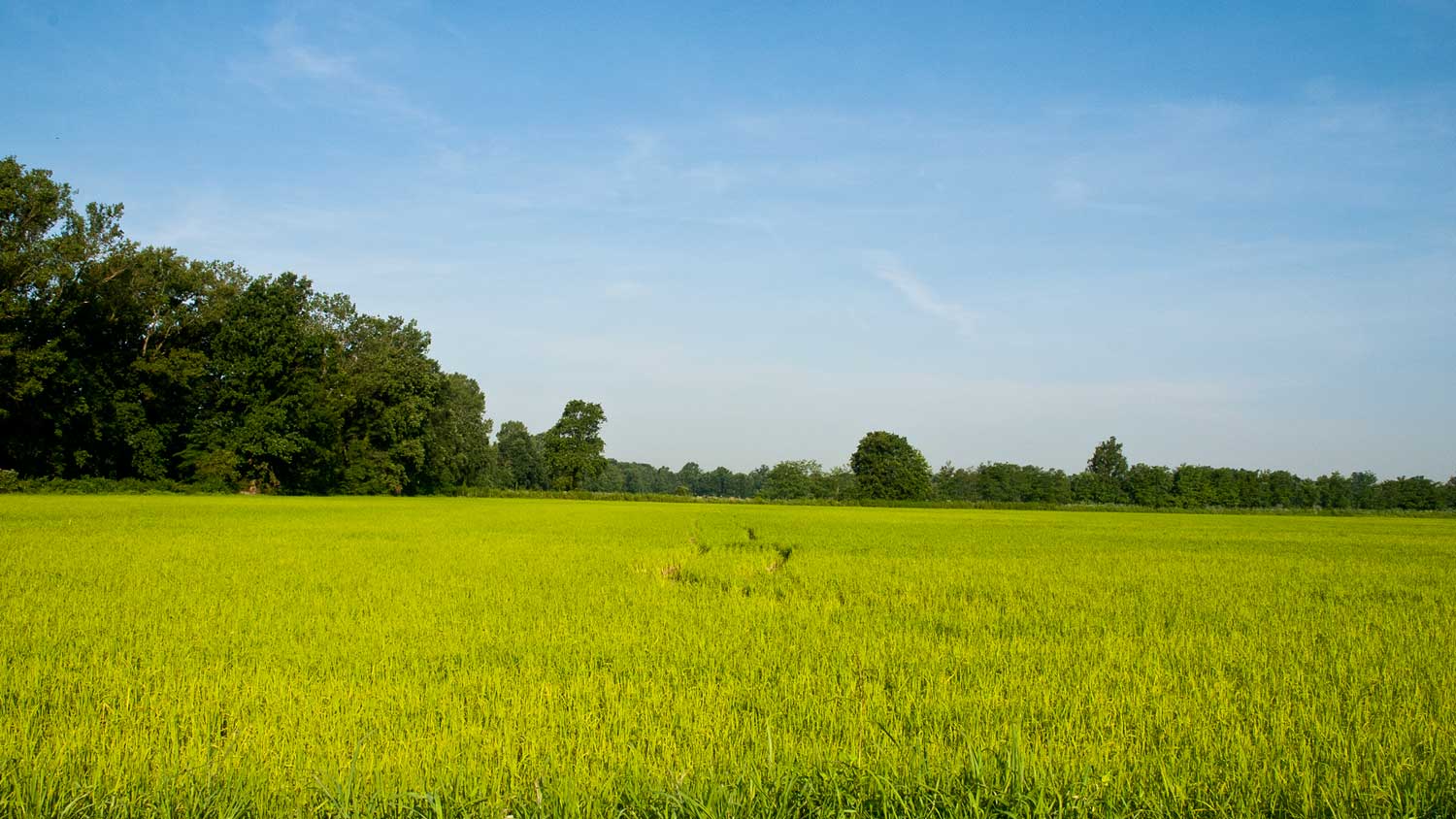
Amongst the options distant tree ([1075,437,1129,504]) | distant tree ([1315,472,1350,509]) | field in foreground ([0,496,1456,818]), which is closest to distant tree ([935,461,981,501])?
distant tree ([1075,437,1129,504])

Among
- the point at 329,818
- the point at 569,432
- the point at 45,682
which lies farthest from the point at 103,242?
the point at 569,432

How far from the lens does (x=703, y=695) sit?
15.5 ft

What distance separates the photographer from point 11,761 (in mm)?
3256

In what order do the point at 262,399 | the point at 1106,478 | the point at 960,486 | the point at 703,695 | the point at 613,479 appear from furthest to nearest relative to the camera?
the point at 613,479
the point at 960,486
the point at 1106,478
the point at 262,399
the point at 703,695

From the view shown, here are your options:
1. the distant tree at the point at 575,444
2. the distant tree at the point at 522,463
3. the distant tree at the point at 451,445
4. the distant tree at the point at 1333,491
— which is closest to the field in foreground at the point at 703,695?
the distant tree at the point at 451,445

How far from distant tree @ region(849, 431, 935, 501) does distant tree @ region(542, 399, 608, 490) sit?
34350 millimetres

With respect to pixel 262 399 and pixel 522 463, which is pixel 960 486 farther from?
pixel 262 399

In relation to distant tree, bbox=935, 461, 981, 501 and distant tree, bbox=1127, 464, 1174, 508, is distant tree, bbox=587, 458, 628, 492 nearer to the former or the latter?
distant tree, bbox=935, 461, 981, 501

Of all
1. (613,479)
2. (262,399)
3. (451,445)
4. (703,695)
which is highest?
(262,399)

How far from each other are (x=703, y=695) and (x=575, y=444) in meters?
97.0

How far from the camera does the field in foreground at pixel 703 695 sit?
300 cm

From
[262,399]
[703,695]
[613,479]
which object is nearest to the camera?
[703,695]

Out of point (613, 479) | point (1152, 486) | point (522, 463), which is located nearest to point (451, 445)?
point (522, 463)

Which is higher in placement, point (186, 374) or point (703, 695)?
point (186, 374)
